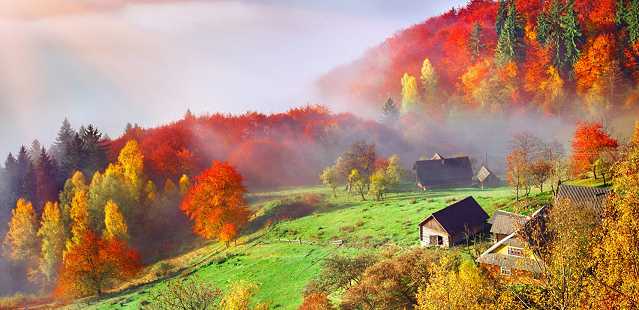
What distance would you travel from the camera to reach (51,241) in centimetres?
9881

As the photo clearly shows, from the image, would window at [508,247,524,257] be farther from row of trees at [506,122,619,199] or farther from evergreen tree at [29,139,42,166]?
evergreen tree at [29,139,42,166]

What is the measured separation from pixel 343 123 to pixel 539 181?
76306 millimetres

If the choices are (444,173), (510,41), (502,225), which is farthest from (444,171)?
(510,41)

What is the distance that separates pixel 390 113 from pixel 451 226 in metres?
88.3

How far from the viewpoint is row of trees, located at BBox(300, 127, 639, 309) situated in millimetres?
32500

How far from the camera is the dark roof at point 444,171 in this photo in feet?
334

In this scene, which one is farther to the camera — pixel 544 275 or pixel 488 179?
pixel 488 179

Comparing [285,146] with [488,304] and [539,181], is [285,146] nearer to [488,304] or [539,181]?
[539,181]

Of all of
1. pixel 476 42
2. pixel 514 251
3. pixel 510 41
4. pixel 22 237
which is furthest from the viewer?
pixel 476 42

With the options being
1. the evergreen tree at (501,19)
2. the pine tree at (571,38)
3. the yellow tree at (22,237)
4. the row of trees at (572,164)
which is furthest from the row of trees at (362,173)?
the evergreen tree at (501,19)

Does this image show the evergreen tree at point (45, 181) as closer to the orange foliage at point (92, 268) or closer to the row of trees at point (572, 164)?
the orange foliage at point (92, 268)

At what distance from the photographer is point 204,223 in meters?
87.1

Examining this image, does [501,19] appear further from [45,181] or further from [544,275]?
[544,275]

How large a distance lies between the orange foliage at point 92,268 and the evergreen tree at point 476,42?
105m
